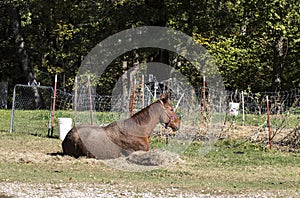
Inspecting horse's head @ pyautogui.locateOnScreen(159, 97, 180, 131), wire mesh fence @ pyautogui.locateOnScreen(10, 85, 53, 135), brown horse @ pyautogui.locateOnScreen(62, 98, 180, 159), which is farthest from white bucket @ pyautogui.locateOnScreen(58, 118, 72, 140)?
horse's head @ pyautogui.locateOnScreen(159, 97, 180, 131)

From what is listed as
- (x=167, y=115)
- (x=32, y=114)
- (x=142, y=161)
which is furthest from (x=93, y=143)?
(x=32, y=114)

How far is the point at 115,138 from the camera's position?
13.0 m

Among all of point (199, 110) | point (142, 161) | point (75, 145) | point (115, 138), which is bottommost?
point (142, 161)

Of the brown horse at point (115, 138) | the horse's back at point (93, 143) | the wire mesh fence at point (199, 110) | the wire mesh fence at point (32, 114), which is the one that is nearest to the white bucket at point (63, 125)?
the wire mesh fence at point (32, 114)

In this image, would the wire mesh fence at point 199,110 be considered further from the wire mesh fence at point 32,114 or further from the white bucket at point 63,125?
the white bucket at point 63,125

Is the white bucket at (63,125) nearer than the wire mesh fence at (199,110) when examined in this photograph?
Yes

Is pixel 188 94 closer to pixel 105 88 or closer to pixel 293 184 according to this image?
pixel 293 184

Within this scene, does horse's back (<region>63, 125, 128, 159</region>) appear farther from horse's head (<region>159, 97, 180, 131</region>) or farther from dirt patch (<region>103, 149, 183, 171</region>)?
horse's head (<region>159, 97, 180, 131</region>)

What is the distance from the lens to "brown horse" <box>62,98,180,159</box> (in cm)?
1302

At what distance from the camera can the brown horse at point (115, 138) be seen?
13016mm

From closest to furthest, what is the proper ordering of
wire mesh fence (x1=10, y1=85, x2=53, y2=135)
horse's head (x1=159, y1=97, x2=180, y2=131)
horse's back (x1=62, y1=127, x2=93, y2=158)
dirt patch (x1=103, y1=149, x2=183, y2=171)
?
dirt patch (x1=103, y1=149, x2=183, y2=171) → horse's back (x1=62, y1=127, x2=93, y2=158) → horse's head (x1=159, y1=97, x2=180, y2=131) → wire mesh fence (x1=10, y1=85, x2=53, y2=135)

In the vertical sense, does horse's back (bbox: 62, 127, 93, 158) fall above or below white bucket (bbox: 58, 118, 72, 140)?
below

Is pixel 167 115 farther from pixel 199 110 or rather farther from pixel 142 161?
pixel 199 110

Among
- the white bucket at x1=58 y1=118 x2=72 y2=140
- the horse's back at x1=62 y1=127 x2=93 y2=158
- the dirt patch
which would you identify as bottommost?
the dirt patch
